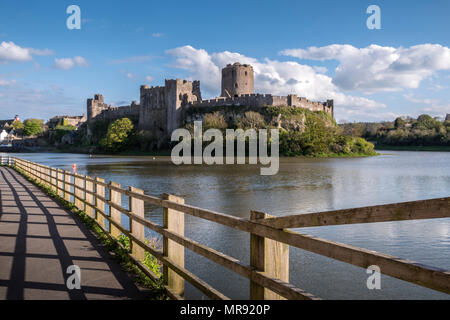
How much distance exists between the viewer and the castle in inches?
3389

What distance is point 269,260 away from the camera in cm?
328

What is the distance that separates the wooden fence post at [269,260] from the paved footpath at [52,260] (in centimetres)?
204

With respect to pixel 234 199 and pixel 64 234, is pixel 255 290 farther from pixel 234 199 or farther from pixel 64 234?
pixel 234 199

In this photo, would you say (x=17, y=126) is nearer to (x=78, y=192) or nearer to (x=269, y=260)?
(x=78, y=192)

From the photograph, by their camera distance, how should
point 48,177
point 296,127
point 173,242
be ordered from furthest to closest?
point 296,127, point 48,177, point 173,242

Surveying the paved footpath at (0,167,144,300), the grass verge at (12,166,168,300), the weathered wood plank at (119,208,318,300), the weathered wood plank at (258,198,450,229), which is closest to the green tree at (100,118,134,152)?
the paved footpath at (0,167,144,300)

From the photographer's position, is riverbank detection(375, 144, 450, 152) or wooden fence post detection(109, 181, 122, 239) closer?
wooden fence post detection(109, 181, 122, 239)

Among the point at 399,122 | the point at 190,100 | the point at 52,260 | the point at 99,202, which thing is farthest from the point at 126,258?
the point at 399,122

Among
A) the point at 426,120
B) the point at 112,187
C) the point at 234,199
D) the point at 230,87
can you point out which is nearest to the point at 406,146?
the point at 426,120

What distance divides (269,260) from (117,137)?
303 feet

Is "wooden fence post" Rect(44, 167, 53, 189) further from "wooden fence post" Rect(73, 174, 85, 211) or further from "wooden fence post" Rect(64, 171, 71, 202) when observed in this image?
"wooden fence post" Rect(73, 174, 85, 211)

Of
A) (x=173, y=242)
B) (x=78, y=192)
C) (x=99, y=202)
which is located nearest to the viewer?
(x=173, y=242)

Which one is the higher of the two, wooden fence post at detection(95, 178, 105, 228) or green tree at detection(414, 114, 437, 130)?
green tree at detection(414, 114, 437, 130)

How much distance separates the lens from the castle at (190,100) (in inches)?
3389
